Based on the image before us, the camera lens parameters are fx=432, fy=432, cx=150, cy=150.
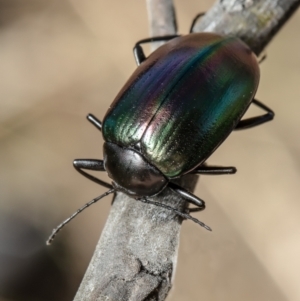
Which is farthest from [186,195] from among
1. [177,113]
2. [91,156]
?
[91,156]

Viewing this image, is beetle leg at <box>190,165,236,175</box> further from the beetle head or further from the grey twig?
the beetle head

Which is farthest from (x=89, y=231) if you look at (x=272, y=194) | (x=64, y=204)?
(x=272, y=194)

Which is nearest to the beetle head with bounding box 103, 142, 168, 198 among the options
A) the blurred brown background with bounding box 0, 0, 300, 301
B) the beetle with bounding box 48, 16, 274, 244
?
the beetle with bounding box 48, 16, 274, 244

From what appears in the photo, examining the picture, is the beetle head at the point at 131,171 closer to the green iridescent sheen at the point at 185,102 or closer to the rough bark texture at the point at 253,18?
the green iridescent sheen at the point at 185,102

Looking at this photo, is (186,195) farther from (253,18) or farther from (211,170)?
(253,18)

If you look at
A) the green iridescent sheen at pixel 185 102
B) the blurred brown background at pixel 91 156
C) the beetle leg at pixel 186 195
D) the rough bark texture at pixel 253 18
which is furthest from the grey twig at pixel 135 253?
the blurred brown background at pixel 91 156

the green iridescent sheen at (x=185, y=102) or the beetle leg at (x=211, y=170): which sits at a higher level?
the green iridescent sheen at (x=185, y=102)
